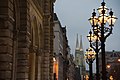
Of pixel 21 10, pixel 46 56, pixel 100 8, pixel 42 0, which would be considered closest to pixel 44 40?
pixel 46 56

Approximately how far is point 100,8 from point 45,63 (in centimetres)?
2226

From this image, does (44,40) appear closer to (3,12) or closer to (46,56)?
(46,56)

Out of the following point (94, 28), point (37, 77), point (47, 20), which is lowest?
point (37, 77)

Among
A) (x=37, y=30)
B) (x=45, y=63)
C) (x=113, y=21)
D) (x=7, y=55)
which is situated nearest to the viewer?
(x=7, y=55)

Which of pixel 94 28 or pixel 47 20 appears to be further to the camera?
pixel 47 20

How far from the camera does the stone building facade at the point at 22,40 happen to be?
2156cm

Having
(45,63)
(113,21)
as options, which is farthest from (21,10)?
(45,63)

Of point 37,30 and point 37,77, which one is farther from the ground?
point 37,30

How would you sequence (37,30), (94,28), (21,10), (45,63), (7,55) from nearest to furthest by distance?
(7,55) → (94,28) → (21,10) → (37,30) → (45,63)

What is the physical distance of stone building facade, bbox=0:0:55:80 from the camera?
21.6 meters

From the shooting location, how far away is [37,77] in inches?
1671

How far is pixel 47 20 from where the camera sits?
46.7m

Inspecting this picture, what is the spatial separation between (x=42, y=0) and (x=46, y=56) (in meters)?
6.76

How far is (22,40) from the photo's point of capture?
28328 millimetres
